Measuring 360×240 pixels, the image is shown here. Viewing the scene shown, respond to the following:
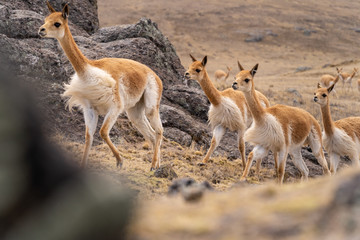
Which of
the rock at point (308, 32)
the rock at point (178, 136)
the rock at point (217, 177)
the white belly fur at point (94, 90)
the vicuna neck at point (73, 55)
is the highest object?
the vicuna neck at point (73, 55)

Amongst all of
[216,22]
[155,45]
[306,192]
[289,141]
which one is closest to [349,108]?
[155,45]

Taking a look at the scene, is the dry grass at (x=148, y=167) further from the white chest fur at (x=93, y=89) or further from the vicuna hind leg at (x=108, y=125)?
the white chest fur at (x=93, y=89)

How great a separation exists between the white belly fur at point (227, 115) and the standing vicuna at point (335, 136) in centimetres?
172

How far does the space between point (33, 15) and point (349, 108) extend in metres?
16.1

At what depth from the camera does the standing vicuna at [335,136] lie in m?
10.4

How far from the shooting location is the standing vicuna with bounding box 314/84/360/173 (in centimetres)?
1045

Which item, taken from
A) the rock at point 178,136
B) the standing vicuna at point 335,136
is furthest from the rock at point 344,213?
the rock at point 178,136

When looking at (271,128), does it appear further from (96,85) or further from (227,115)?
(96,85)

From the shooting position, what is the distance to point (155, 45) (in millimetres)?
13359

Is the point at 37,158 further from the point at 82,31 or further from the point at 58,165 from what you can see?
the point at 82,31

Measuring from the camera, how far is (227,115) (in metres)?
10.3

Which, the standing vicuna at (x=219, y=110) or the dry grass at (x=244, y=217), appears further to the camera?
the standing vicuna at (x=219, y=110)

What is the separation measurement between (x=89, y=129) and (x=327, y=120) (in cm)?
561

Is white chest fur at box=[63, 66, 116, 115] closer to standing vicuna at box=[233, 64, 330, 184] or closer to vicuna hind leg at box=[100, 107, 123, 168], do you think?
vicuna hind leg at box=[100, 107, 123, 168]
